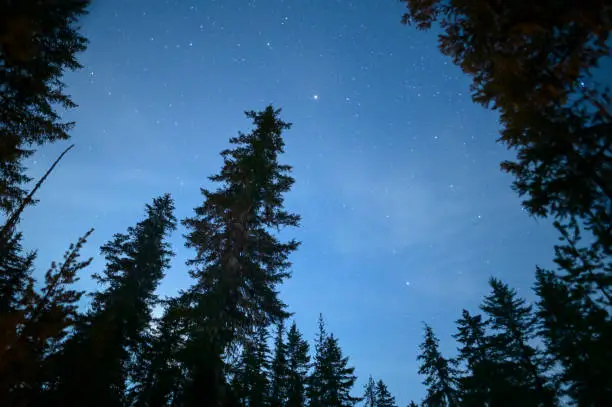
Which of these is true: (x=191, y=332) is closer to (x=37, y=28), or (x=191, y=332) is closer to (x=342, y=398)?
(x=37, y=28)

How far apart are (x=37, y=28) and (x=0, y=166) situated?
946cm

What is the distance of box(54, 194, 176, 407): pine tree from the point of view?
9672 millimetres

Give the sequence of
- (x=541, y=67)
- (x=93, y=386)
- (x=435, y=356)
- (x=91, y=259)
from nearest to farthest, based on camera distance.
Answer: (x=541, y=67) → (x=91, y=259) → (x=93, y=386) → (x=435, y=356)

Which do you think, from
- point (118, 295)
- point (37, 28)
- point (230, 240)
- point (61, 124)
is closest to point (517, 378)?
point (230, 240)

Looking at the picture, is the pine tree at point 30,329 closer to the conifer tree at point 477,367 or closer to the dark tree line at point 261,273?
the dark tree line at point 261,273

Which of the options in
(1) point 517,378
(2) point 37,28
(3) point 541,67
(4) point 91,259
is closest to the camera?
(2) point 37,28

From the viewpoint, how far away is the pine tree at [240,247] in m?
11.0

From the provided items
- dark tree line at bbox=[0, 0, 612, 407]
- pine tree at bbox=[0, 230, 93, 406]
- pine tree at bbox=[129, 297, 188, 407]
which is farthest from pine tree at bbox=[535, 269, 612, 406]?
pine tree at bbox=[129, 297, 188, 407]

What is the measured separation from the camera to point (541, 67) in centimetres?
532

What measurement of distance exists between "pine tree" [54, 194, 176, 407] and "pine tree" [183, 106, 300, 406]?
3.39 metres

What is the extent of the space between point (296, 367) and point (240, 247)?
63.5 feet

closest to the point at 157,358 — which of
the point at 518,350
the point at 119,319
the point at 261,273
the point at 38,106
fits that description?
the point at 119,319

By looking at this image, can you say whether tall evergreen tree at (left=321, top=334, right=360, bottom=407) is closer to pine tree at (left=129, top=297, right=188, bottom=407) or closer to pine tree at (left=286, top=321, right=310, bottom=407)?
pine tree at (left=286, top=321, right=310, bottom=407)

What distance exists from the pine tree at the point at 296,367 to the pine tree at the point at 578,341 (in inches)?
672
